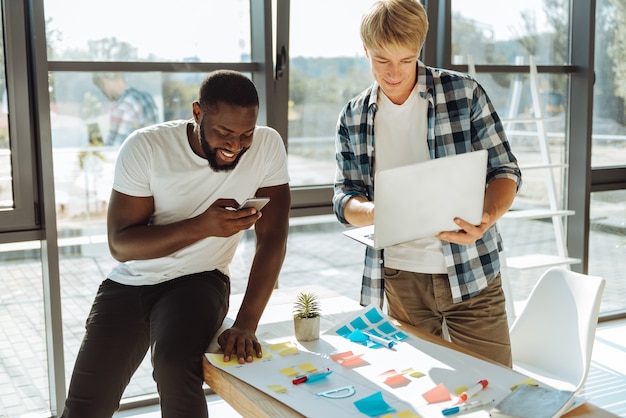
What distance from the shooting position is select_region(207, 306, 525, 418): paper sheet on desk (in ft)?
5.18

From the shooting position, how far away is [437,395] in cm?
161

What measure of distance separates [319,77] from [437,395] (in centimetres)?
243

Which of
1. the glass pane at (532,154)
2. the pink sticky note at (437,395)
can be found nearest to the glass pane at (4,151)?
the pink sticky note at (437,395)

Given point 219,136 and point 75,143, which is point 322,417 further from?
point 75,143

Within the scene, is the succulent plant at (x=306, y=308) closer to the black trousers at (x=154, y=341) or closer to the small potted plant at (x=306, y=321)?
the small potted plant at (x=306, y=321)

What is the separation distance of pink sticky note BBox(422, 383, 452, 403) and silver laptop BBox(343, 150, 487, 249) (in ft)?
1.37

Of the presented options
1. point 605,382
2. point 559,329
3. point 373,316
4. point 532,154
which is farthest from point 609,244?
point 373,316

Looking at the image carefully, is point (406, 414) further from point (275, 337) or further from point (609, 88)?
point (609, 88)

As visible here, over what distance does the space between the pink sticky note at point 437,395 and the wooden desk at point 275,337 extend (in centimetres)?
25

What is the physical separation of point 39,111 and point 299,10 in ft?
4.35

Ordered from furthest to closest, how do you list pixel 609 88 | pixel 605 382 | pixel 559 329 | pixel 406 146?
1. pixel 609 88
2. pixel 605 382
3. pixel 559 329
4. pixel 406 146

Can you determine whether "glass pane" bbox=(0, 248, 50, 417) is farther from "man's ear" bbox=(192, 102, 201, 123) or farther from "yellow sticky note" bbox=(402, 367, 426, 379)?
"yellow sticky note" bbox=(402, 367, 426, 379)

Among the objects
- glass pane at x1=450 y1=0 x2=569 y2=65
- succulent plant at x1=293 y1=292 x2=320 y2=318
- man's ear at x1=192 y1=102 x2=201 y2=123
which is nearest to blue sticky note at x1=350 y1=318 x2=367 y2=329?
succulent plant at x1=293 y1=292 x2=320 y2=318

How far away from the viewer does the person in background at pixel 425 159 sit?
2.11 metres
